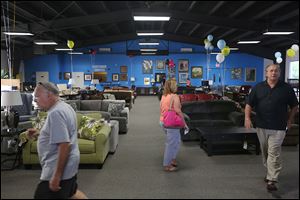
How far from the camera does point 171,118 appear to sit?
4234 mm

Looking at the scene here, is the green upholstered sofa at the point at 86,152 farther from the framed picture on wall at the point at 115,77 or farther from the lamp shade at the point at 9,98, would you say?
the framed picture on wall at the point at 115,77

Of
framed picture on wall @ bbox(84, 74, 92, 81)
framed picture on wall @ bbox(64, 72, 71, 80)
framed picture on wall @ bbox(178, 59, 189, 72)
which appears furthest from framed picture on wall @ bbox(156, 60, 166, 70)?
framed picture on wall @ bbox(64, 72, 71, 80)

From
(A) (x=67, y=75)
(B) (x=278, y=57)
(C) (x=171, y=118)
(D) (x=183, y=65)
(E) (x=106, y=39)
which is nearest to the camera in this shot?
(C) (x=171, y=118)

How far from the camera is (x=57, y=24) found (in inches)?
436

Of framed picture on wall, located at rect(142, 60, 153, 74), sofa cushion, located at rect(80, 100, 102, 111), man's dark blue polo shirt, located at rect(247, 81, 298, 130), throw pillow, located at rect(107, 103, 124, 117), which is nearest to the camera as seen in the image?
man's dark blue polo shirt, located at rect(247, 81, 298, 130)

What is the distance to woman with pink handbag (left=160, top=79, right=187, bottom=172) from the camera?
13.9 feet

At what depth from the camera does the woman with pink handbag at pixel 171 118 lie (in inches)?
167

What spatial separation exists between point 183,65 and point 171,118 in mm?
16531

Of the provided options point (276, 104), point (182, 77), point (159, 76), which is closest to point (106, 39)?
point (159, 76)

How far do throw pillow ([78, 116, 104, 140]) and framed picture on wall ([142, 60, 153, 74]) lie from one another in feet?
51.3

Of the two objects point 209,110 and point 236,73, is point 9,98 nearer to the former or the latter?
point 209,110

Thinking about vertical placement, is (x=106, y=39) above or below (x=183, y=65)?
above

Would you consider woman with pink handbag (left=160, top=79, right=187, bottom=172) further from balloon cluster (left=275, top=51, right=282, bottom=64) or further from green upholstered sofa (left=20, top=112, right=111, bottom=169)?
balloon cluster (left=275, top=51, right=282, bottom=64)

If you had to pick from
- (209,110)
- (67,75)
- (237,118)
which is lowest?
(237,118)
